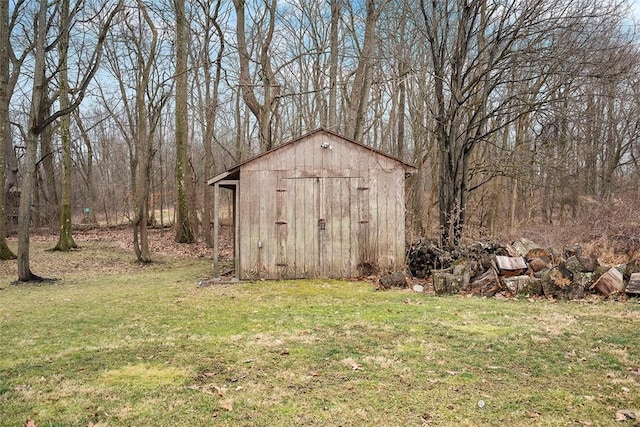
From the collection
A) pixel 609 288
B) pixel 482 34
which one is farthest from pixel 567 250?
pixel 482 34

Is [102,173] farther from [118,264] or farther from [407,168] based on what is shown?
[407,168]

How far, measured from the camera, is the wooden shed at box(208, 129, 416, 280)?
10578mm

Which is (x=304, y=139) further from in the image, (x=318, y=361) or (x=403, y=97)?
(x=403, y=97)

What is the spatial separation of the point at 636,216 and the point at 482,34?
6132 mm

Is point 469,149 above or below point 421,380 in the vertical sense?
above

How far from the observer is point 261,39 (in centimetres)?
1928

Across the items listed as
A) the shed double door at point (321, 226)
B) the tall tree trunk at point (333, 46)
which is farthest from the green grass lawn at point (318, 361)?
the tall tree trunk at point (333, 46)

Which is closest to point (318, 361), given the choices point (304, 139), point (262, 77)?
point (304, 139)

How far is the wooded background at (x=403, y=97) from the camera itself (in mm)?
11133

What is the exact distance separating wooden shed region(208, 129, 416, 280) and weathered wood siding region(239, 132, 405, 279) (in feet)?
0.07

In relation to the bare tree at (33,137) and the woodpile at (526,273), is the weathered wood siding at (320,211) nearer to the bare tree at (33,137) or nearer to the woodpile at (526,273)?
the woodpile at (526,273)

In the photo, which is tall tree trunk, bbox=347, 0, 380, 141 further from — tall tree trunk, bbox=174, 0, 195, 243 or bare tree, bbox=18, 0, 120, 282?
bare tree, bbox=18, 0, 120, 282

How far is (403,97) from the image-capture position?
20500 mm

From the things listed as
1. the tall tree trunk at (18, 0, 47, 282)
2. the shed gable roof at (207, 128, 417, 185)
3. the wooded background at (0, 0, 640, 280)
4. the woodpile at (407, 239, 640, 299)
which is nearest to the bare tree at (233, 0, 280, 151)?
the wooded background at (0, 0, 640, 280)
